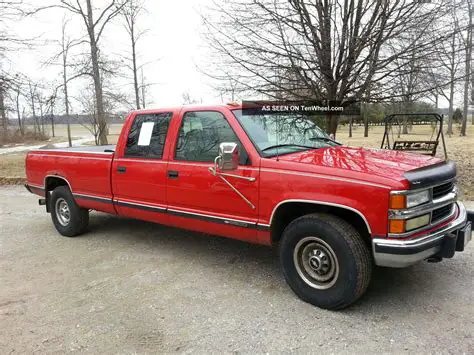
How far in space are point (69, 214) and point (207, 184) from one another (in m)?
2.83

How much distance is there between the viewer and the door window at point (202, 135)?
3.94m

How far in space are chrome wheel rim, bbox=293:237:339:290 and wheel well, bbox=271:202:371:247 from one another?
295 mm

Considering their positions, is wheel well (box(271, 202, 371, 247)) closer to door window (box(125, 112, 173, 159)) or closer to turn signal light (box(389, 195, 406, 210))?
turn signal light (box(389, 195, 406, 210))

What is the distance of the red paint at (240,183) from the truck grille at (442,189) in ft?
0.75

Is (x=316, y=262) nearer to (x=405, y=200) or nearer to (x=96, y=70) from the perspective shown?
(x=405, y=200)

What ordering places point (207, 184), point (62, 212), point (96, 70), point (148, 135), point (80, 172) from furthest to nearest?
point (96, 70) < point (62, 212) < point (80, 172) < point (148, 135) < point (207, 184)

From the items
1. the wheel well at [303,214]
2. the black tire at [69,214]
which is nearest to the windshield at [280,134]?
the wheel well at [303,214]

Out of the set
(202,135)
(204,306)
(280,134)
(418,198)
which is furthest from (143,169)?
(418,198)

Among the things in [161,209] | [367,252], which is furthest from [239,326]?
[161,209]

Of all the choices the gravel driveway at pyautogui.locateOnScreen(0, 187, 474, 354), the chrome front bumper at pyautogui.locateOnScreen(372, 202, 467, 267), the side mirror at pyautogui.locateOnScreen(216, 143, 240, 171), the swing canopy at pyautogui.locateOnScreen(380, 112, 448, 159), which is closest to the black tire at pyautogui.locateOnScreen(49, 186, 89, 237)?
the gravel driveway at pyautogui.locateOnScreen(0, 187, 474, 354)

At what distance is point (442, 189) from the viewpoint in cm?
332

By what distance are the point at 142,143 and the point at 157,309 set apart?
205cm

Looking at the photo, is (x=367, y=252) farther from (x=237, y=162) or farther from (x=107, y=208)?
(x=107, y=208)

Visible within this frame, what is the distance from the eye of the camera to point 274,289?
3.71 meters
